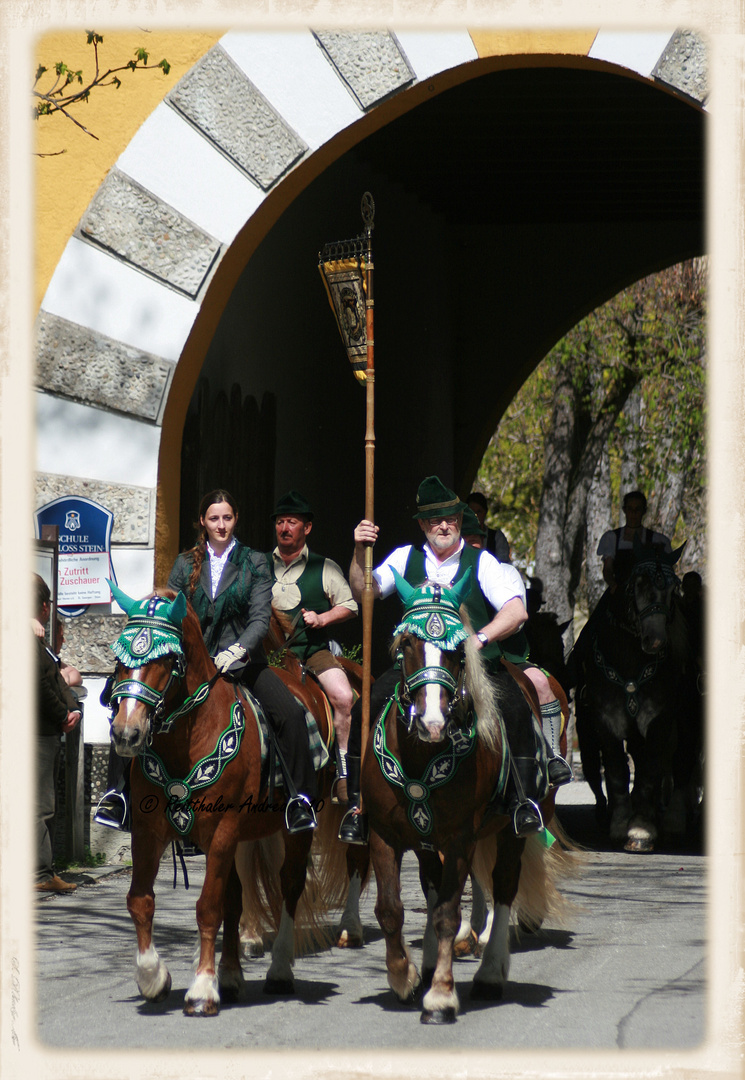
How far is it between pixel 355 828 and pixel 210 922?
809 mm

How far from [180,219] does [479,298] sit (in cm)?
999

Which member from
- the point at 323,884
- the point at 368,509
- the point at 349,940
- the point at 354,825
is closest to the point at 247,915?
the point at 323,884

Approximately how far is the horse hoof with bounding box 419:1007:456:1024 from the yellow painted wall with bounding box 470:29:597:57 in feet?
20.2

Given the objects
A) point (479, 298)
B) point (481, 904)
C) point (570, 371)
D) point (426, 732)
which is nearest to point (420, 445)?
point (479, 298)

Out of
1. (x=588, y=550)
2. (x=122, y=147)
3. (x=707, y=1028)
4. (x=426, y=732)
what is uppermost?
(x=122, y=147)

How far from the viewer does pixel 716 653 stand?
23.3 feet

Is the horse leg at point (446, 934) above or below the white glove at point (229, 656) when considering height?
below

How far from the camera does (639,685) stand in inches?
442

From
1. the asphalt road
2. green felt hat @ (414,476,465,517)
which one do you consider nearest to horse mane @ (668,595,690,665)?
the asphalt road

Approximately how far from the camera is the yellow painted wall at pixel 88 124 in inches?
376

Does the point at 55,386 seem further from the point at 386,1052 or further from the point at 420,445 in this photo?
the point at 420,445

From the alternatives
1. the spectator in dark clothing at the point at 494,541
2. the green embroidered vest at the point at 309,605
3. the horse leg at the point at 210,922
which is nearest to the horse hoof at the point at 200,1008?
the horse leg at the point at 210,922

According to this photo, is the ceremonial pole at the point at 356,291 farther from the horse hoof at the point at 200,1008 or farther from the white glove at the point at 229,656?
the horse hoof at the point at 200,1008

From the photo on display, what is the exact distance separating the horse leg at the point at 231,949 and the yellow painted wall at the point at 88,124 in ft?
15.3
